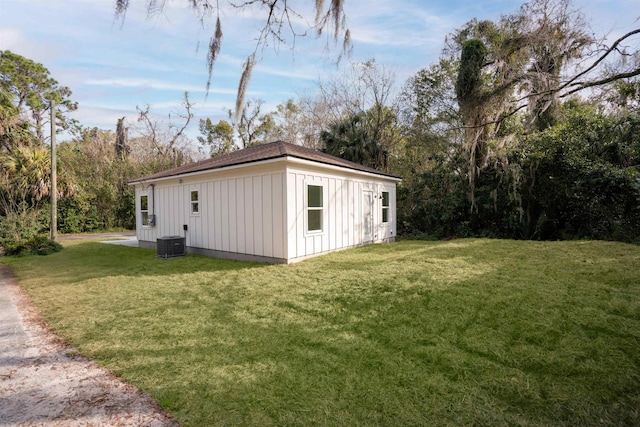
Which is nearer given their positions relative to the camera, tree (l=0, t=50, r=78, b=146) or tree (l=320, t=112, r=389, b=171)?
tree (l=320, t=112, r=389, b=171)

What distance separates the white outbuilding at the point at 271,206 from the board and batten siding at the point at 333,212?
0.9 inches

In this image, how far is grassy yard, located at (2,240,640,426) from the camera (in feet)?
7.41

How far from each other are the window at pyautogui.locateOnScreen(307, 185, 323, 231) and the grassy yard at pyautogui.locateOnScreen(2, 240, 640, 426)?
1971 mm

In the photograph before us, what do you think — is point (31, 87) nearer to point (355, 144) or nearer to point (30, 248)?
point (30, 248)

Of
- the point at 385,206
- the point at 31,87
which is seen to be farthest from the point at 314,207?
the point at 31,87

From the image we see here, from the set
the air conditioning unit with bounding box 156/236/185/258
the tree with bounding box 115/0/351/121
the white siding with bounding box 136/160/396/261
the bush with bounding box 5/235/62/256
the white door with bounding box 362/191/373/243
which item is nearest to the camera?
the tree with bounding box 115/0/351/121

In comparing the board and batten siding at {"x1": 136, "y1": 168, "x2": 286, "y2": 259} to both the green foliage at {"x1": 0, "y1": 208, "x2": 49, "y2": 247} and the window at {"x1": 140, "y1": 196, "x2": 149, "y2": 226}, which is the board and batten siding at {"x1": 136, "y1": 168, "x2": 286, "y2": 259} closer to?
the window at {"x1": 140, "y1": 196, "x2": 149, "y2": 226}

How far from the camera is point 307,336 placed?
344 cm

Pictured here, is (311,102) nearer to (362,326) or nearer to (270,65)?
(270,65)

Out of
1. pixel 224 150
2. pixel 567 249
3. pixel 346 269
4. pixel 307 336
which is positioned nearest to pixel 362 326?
pixel 307 336

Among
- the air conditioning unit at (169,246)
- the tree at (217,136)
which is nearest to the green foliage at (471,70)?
the air conditioning unit at (169,246)

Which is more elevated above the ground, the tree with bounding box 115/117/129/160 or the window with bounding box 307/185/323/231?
the tree with bounding box 115/117/129/160

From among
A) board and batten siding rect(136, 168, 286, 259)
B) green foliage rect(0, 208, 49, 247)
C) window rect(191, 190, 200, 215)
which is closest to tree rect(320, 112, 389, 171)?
window rect(191, 190, 200, 215)

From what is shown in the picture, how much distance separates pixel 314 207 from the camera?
7977mm
